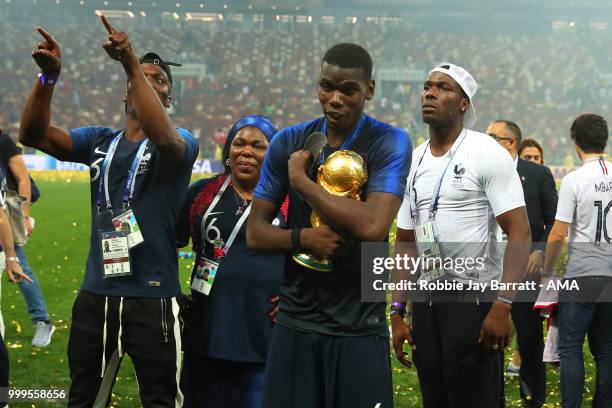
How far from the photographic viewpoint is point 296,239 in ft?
9.77

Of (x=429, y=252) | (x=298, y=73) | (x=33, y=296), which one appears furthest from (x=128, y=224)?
(x=298, y=73)

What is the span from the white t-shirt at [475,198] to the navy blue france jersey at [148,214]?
1.25m

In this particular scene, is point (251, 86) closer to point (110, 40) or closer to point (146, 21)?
point (146, 21)

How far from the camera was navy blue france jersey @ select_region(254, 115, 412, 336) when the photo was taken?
9.88 feet

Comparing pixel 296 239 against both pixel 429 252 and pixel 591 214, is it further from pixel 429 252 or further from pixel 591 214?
pixel 591 214

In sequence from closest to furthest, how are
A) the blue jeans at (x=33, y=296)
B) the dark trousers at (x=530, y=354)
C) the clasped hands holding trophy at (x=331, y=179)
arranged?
the clasped hands holding trophy at (x=331, y=179), the dark trousers at (x=530, y=354), the blue jeans at (x=33, y=296)

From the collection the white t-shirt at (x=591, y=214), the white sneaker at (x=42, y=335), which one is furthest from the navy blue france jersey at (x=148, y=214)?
the white sneaker at (x=42, y=335)

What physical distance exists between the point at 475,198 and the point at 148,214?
1.57 metres

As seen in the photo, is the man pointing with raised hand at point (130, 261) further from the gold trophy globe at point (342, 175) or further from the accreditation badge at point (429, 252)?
the accreditation badge at point (429, 252)

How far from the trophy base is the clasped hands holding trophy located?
2 centimetres

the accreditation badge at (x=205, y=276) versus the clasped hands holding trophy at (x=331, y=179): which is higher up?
the clasped hands holding trophy at (x=331, y=179)

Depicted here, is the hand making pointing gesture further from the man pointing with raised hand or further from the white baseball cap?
the white baseball cap

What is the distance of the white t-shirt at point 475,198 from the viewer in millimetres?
3973

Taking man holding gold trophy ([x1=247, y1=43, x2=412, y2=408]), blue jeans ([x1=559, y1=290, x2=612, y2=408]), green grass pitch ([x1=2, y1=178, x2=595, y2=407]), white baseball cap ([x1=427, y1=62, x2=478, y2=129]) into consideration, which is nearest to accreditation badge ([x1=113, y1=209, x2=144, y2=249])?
man holding gold trophy ([x1=247, y1=43, x2=412, y2=408])
